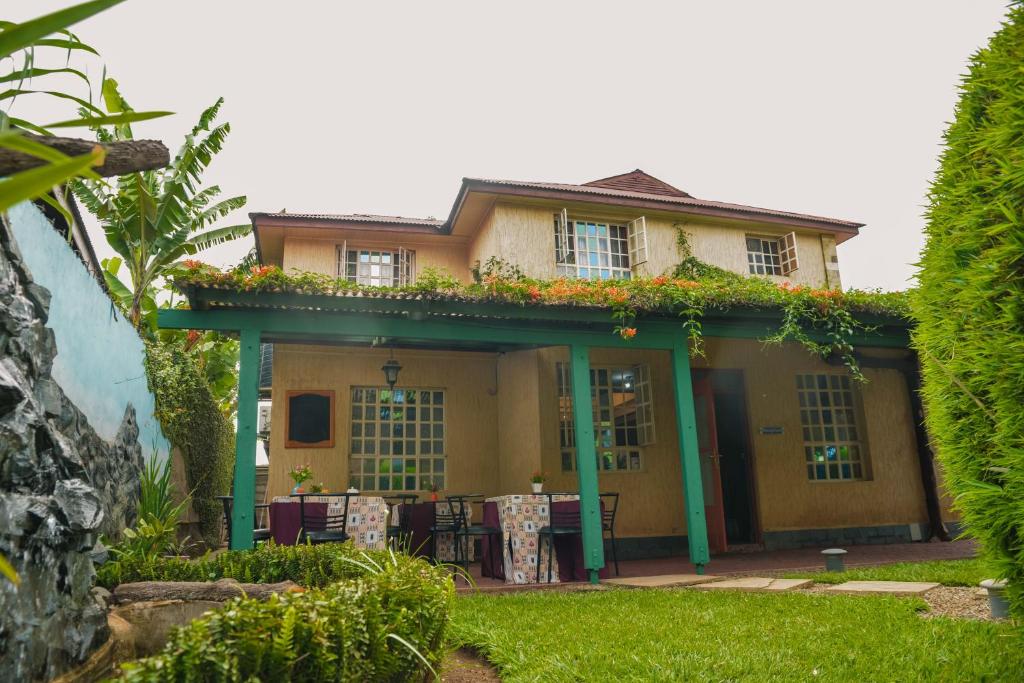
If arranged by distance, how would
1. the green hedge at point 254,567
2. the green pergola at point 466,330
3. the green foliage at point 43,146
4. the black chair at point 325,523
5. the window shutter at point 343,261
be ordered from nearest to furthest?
the green foliage at point 43,146 < the green hedge at point 254,567 < the green pergola at point 466,330 < the black chair at point 325,523 < the window shutter at point 343,261

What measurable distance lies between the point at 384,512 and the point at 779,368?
6.98 m

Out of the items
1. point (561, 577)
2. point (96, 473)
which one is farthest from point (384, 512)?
point (96, 473)

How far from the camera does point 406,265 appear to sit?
38.4 feet

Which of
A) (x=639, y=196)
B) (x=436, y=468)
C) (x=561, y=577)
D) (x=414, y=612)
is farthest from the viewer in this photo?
(x=639, y=196)

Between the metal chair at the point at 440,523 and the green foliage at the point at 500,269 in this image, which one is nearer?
the metal chair at the point at 440,523

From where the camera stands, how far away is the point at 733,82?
9.48 m

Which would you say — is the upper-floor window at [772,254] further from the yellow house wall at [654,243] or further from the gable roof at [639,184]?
the gable roof at [639,184]

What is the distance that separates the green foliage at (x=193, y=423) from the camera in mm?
7633

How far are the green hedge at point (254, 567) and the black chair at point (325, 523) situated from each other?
1893 mm

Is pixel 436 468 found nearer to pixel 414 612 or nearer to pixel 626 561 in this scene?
pixel 626 561

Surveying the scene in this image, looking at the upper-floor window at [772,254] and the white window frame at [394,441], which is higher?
the upper-floor window at [772,254]

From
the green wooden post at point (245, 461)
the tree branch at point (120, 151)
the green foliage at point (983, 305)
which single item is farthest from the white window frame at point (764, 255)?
the tree branch at point (120, 151)

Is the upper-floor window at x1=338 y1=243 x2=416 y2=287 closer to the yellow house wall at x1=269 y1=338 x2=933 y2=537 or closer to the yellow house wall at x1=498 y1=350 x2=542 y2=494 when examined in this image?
the yellow house wall at x1=269 y1=338 x2=933 y2=537

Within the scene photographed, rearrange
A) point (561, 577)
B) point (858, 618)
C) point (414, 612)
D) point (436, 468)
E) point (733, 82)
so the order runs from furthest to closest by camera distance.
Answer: point (436, 468) → point (733, 82) → point (561, 577) → point (858, 618) → point (414, 612)
